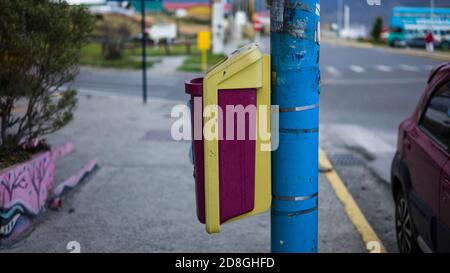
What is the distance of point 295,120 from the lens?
2.96m

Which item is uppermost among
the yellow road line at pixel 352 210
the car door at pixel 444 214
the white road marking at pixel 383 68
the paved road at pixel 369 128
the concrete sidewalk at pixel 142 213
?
the car door at pixel 444 214

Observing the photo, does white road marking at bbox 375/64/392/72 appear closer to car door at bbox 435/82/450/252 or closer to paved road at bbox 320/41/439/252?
paved road at bbox 320/41/439/252

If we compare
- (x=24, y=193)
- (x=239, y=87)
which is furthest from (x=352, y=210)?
(x=239, y=87)

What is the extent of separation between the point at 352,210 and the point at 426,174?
6.93 ft

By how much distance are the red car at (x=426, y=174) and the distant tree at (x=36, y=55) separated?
10.8 feet

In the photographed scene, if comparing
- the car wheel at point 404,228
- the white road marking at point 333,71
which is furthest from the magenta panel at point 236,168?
the white road marking at point 333,71

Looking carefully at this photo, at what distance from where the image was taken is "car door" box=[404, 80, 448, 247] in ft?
13.1

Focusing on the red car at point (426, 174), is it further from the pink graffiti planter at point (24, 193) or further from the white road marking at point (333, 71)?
the white road marking at point (333, 71)

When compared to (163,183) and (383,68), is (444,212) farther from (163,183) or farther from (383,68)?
(383,68)

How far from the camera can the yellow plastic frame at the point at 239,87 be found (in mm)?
2855

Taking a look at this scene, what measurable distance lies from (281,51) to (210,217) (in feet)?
2.87
